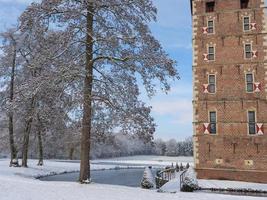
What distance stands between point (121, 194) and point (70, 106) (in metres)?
4.33

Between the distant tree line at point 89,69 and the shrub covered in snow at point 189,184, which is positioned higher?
the distant tree line at point 89,69

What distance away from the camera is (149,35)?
14.6 meters

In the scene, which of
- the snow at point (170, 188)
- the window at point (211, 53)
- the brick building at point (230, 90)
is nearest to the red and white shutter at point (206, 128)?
the brick building at point (230, 90)

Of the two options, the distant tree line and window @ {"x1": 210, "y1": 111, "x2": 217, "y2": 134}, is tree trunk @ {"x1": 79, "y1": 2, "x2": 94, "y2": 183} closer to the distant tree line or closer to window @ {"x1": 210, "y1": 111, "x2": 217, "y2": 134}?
the distant tree line

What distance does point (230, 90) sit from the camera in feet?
78.0

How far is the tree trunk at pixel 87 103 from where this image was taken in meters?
14.0

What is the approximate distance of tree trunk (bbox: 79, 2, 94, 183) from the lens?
14.0 meters

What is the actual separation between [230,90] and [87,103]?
43.1ft

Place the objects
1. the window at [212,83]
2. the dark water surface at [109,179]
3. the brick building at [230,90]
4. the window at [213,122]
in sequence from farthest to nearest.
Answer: the dark water surface at [109,179], the window at [212,83], the window at [213,122], the brick building at [230,90]

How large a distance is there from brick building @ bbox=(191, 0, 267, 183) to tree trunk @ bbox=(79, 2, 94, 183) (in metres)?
11.1

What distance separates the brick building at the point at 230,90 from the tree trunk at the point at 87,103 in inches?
437

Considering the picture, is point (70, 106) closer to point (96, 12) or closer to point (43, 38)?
point (43, 38)

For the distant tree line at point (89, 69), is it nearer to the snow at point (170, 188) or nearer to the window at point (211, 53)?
the snow at point (170, 188)

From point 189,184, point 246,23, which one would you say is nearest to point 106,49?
point 189,184
